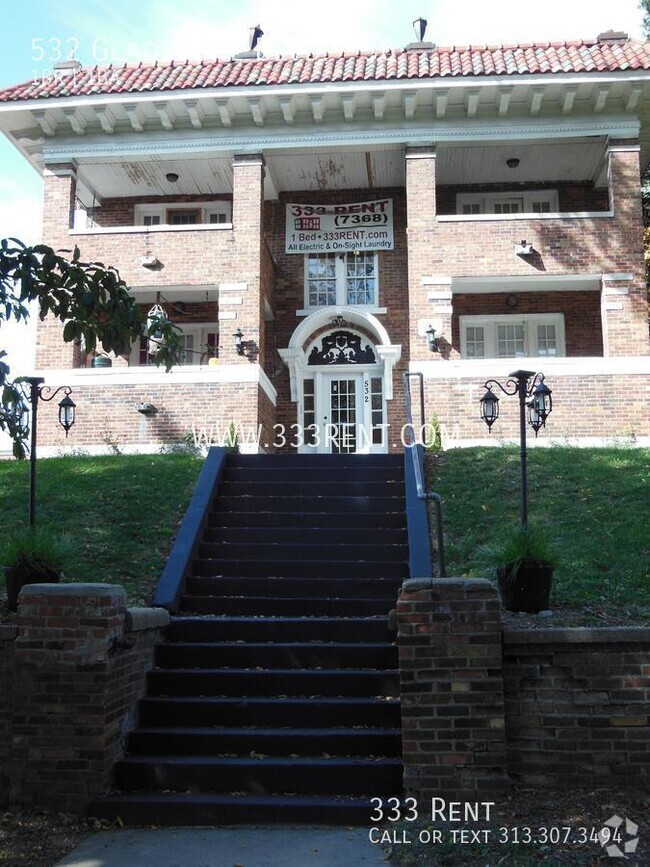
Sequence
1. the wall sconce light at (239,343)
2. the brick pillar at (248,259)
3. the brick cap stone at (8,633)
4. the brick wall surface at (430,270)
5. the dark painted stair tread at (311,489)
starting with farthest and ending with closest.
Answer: the brick pillar at (248,259)
the wall sconce light at (239,343)
the brick wall surface at (430,270)
the dark painted stair tread at (311,489)
the brick cap stone at (8,633)

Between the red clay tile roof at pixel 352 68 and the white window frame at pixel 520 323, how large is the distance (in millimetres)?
4363

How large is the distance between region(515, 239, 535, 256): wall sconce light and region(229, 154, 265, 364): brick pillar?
178 inches

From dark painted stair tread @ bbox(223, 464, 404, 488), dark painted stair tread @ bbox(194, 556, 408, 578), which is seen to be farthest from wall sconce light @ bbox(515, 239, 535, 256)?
dark painted stair tread @ bbox(194, 556, 408, 578)

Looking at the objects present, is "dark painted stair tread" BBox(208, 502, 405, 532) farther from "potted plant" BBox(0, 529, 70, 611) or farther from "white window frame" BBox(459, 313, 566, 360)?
"white window frame" BBox(459, 313, 566, 360)

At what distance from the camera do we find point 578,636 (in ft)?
16.3

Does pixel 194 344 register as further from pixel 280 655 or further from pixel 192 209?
pixel 280 655

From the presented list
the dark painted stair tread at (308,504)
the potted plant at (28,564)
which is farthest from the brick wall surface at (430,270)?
the potted plant at (28,564)

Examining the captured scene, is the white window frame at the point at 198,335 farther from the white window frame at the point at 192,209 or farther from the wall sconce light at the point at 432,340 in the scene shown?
the wall sconce light at the point at 432,340

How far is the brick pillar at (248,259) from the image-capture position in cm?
1449

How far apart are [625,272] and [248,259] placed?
21.3 ft

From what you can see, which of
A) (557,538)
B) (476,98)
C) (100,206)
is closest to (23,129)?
(100,206)

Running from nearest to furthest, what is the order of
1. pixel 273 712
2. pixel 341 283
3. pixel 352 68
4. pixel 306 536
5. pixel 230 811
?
pixel 230 811, pixel 273 712, pixel 306 536, pixel 352 68, pixel 341 283

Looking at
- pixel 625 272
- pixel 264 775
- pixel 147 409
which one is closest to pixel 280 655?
pixel 264 775

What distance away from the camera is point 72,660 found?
4965mm
